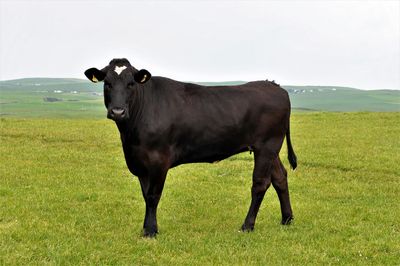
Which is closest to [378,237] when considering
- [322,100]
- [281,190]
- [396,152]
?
[281,190]

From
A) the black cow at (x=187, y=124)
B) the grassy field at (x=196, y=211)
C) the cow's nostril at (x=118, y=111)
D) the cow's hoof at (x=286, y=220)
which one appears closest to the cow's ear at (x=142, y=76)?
the black cow at (x=187, y=124)

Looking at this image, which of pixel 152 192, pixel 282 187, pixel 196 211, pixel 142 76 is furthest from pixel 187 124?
pixel 196 211

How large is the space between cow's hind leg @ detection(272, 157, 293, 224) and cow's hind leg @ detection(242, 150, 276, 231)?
0.52 meters

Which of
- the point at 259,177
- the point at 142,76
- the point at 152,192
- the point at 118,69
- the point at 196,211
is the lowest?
the point at 196,211

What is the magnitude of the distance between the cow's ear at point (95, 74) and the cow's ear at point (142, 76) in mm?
556

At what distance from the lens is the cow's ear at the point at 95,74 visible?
852 cm

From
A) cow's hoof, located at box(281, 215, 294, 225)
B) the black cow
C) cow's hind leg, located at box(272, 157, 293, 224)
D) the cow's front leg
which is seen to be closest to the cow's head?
the black cow

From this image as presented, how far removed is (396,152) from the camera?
2019 cm

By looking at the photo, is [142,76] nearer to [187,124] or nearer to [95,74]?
[95,74]

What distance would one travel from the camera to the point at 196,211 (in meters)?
11.4

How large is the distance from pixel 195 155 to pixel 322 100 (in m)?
124

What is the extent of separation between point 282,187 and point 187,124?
2.55 m

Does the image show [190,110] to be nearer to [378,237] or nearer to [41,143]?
[378,237]

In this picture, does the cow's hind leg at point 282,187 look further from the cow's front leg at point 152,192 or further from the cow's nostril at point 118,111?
the cow's nostril at point 118,111
